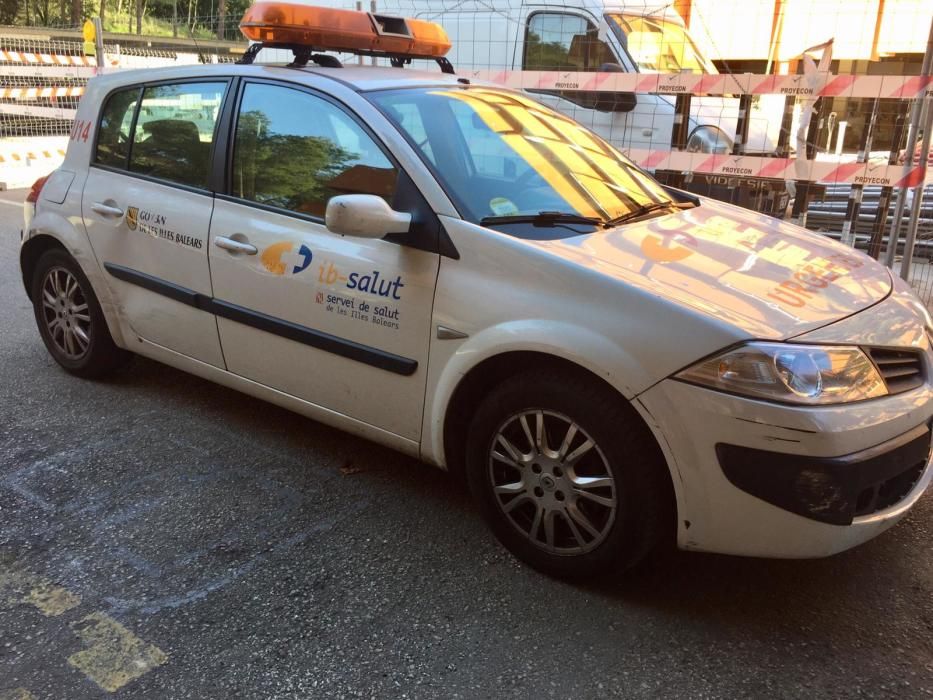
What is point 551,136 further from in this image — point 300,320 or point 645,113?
point 645,113

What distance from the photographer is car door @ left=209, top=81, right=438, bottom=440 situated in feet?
9.53

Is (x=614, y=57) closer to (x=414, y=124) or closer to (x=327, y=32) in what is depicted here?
(x=327, y=32)

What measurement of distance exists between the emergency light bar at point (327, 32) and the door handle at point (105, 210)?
0.92 meters

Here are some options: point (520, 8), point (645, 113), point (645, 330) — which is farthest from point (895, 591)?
point (520, 8)

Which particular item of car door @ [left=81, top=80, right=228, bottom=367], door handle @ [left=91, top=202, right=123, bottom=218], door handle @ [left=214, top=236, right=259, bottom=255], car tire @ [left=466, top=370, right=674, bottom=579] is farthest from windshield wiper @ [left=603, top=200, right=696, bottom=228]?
door handle @ [left=91, top=202, right=123, bottom=218]

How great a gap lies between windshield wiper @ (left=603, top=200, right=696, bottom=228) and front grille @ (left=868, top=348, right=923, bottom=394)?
1.01 metres

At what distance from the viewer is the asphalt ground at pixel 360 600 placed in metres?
2.26

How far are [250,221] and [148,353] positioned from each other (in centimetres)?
108

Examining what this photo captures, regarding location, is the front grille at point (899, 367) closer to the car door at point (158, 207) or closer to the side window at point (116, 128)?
the car door at point (158, 207)

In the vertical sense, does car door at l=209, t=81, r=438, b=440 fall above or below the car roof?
below

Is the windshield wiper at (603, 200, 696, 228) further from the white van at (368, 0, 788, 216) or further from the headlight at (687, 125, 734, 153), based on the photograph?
the headlight at (687, 125, 734, 153)

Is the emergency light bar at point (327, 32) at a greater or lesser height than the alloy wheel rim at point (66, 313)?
greater

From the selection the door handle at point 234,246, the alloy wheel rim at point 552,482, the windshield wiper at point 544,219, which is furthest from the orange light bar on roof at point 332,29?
the alloy wheel rim at point 552,482

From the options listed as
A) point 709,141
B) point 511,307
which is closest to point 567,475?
point 511,307
